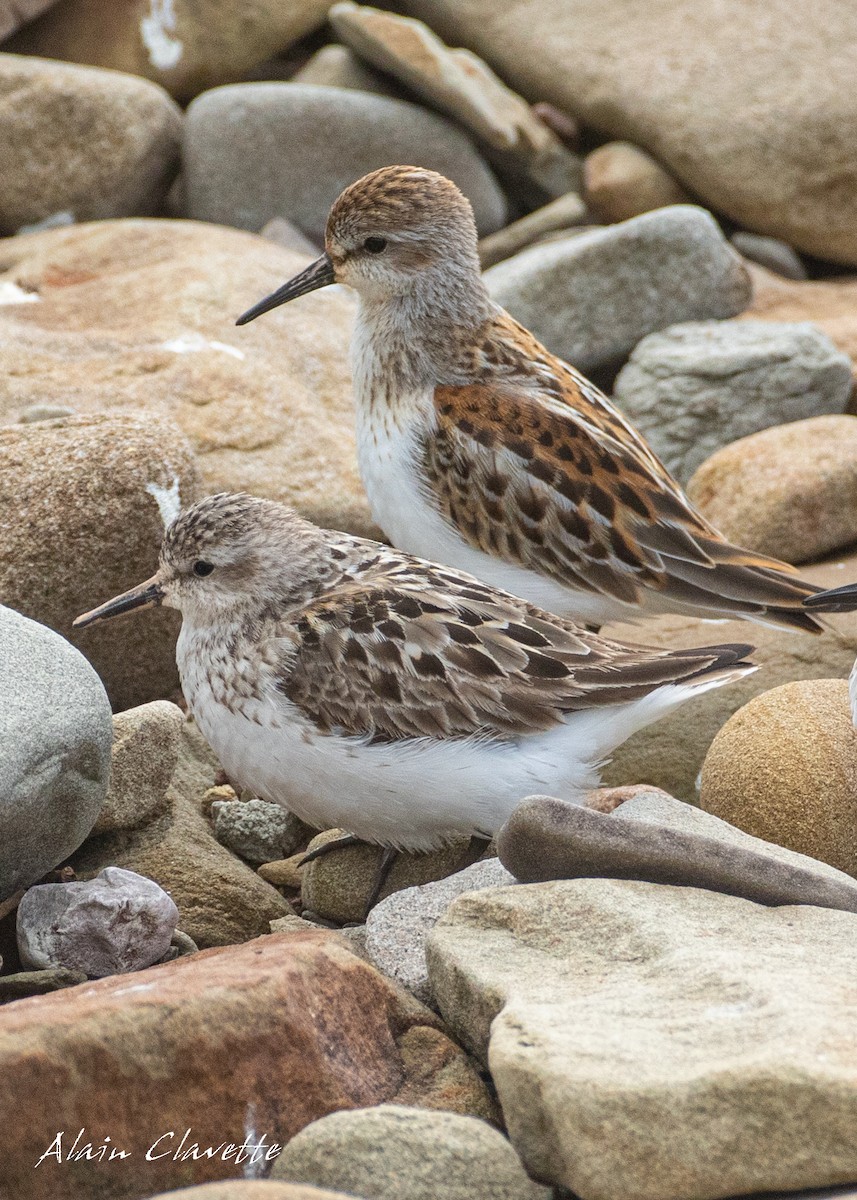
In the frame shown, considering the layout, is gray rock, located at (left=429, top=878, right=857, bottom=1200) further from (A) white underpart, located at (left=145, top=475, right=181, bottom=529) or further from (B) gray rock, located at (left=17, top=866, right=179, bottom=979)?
(A) white underpart, located at (left=145, top=475, right=181, bottom=529)

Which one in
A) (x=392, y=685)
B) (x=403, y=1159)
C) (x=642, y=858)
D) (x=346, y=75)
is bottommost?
(x=642, y=858)

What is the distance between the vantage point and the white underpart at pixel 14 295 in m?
9.04

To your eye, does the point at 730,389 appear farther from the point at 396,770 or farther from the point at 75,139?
the point at 75,139

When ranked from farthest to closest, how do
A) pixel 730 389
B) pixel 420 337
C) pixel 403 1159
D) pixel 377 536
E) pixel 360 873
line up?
pixel 730 389, pixel 377 536, pixel 420 337, pixel 360 873, pixel 403 1159

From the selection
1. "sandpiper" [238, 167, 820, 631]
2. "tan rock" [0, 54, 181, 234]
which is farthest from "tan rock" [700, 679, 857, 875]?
"tan rock" [0, 54, 181, 234]

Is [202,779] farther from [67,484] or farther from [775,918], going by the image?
[775,918]

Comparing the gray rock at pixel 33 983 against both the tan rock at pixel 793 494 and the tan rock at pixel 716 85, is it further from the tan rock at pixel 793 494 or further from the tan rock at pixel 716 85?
the tan rock at pixel 716 85

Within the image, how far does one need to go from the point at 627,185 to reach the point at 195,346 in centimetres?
450

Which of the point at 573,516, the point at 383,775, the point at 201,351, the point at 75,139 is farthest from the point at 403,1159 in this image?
the point at 75,139

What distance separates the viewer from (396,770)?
4.95m

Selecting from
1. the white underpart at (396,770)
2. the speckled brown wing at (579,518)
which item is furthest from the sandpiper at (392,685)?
the speckled brown wing at (579,518)

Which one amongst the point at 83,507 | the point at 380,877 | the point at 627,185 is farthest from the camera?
the point at 627,185

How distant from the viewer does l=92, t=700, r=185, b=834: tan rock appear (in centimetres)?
546

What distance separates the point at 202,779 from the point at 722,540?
7.85 feet
